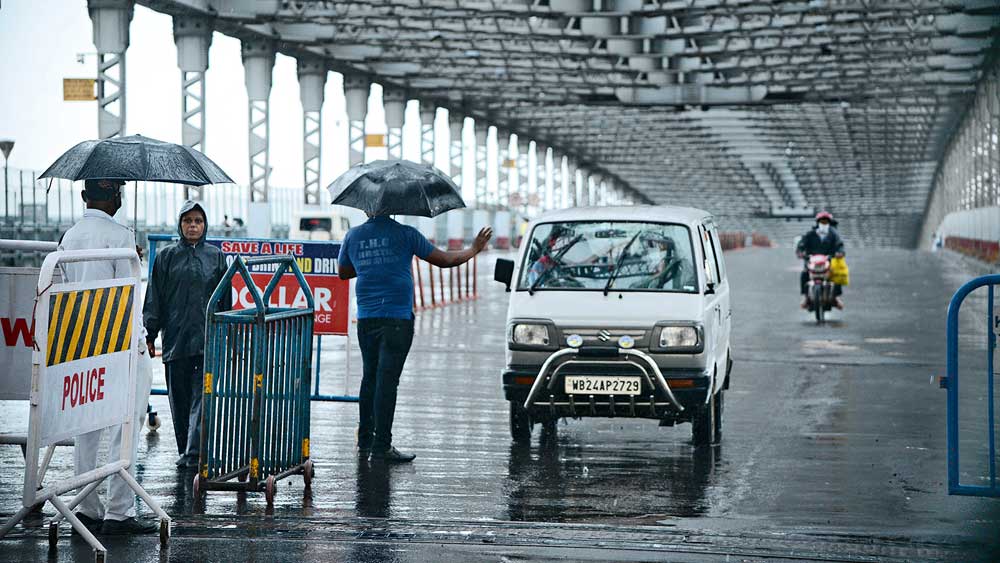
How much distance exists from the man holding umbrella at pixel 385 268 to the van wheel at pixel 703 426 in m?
2.09

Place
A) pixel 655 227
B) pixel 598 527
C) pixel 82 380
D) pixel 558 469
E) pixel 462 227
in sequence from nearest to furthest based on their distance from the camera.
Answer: pixel 82 380
pixel 598 527
pixel 558 469
pixel 655 227
pixel 462 227

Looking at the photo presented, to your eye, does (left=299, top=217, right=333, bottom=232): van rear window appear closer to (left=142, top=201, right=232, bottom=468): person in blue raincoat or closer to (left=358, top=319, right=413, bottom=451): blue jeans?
(left=358, top=319, right=413, bottom=451): blue jeans

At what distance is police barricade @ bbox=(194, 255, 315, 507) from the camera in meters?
8.27

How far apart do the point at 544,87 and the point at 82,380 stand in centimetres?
5672

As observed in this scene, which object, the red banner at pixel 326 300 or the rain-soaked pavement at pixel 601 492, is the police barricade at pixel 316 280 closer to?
the red banner at pixel 326 300

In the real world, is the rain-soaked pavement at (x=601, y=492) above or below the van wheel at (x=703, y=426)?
below

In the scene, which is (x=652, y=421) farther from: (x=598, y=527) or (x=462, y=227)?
(x=462, y=227)

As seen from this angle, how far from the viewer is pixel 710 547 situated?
23.4ft

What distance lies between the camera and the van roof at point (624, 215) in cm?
1115

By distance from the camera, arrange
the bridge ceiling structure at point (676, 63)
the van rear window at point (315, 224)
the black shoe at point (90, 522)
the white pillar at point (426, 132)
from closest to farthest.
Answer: the black shoe at point (90, 522)
the bridge ceiling structure at point (676, 63)
the van rear window at point (315, 224)
the white pillar at point (426, 132)

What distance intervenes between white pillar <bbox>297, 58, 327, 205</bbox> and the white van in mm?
40587

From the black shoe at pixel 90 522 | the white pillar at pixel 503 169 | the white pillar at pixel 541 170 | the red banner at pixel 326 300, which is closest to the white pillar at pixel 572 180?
the white pillar at pixel 541 170

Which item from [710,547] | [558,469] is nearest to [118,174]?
[558,469]

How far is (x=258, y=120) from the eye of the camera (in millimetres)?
46094
